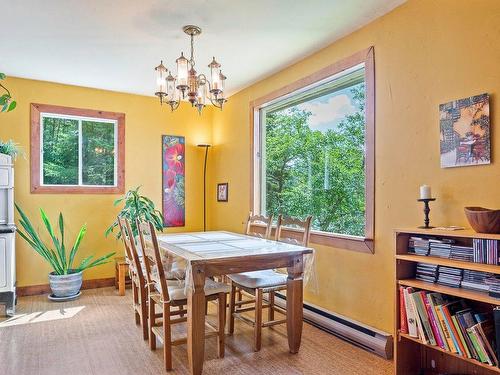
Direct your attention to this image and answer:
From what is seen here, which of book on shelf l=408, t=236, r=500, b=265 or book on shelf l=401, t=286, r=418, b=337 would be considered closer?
book on shelf l=408, t=236, r=500, b=265

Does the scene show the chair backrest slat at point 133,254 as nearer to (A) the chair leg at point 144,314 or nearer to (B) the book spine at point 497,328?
(A) the chair leg at point 144,314

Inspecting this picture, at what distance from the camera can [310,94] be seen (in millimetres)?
3719

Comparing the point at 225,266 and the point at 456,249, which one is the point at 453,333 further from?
the point at 225,266

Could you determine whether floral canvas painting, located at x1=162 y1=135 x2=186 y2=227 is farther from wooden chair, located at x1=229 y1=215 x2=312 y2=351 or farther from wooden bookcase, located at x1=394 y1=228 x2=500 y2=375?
wooden bookcase, located at x1=394 y1=228 x2=500 y2=375

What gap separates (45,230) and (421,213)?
4213 mm

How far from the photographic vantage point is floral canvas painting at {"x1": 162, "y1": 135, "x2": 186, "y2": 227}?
516cm

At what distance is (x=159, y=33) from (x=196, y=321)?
2.35 metres

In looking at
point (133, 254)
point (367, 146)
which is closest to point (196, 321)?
point (133, 254)

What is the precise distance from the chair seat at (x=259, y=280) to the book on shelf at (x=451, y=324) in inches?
40.2

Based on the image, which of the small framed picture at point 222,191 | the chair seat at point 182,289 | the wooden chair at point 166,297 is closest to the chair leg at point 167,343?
the wooden chair at point 166,297

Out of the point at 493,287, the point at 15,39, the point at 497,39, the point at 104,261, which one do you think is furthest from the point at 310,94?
the point at 104,261

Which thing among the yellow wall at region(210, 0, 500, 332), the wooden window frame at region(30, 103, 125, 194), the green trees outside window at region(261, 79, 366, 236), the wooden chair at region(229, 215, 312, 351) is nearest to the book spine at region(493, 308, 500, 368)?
the yellow wall at region(210, 0, 500, 332)

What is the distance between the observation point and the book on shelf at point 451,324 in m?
1.84

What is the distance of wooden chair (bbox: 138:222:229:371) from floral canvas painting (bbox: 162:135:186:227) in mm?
2277
